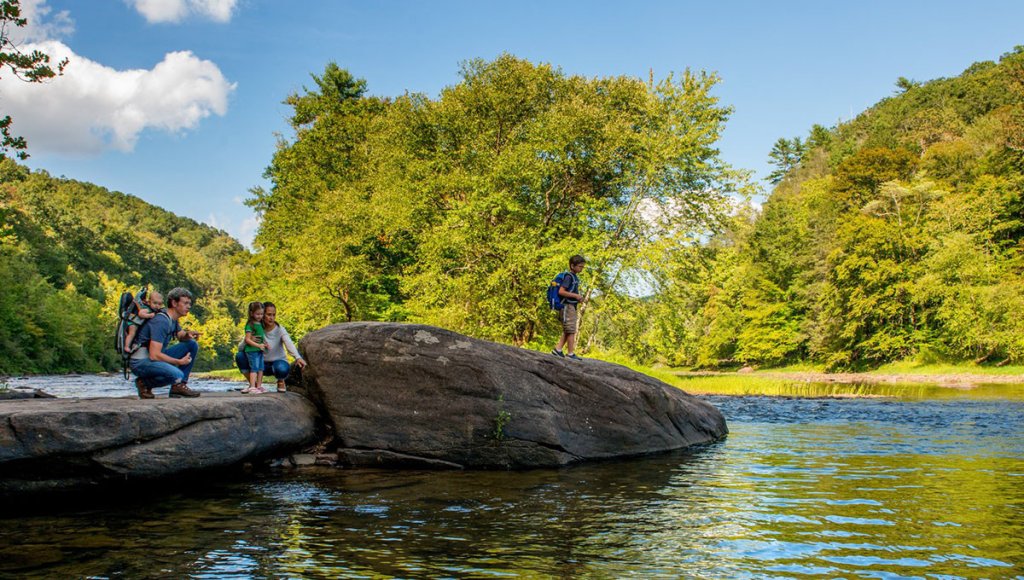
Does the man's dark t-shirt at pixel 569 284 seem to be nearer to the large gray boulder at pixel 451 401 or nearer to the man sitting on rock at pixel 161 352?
the large gray boulder at pixel 451 401

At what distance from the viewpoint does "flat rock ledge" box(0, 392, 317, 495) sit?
8977mm

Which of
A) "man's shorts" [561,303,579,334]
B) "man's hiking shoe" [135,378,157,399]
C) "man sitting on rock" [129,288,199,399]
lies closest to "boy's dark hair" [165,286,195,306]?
"man sitting on rock" [129,288,199,399]

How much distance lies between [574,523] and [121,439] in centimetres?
602


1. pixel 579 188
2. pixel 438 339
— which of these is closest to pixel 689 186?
pixel 579 188

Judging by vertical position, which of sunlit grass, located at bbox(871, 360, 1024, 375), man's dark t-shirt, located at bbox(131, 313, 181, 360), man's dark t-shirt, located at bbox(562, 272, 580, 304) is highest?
man's dark t-shirt, located at bbox(562, 272, 580, 304)

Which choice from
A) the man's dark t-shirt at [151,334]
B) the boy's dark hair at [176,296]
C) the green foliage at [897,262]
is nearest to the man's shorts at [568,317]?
the boy's dark hair at [176,296]

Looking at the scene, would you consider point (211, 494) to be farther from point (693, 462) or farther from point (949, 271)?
point (949, 271)

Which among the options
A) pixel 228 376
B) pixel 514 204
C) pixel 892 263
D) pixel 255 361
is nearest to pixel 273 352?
pixel 255 361

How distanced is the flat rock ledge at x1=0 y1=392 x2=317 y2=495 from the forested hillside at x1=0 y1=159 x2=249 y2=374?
17.1 m

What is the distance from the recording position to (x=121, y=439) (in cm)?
959

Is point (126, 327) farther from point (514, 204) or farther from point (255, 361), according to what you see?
point (514, 204)

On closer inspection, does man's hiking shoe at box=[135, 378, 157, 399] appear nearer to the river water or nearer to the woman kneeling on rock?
the river water

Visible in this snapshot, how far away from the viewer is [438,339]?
513 inches

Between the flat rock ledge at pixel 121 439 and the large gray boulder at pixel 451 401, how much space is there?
1.49 metres
